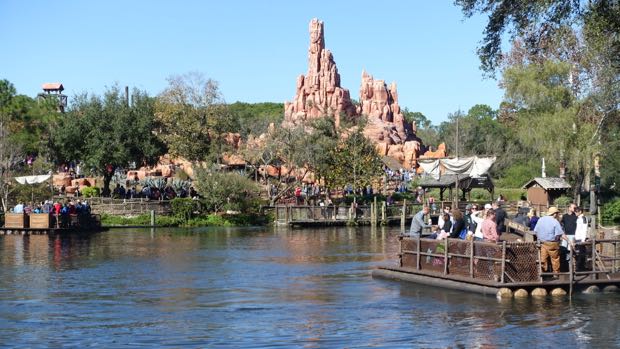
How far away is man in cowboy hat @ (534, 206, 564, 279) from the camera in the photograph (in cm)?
2120

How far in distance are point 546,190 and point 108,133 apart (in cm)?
3027

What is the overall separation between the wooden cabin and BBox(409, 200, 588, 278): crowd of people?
24.4m

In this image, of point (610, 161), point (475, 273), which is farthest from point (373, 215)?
point (475, 273)

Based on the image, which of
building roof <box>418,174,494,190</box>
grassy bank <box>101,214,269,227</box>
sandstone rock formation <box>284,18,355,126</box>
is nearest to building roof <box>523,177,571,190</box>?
building roof <box>418,174,494,190</box>

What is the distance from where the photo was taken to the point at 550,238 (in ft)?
69.6

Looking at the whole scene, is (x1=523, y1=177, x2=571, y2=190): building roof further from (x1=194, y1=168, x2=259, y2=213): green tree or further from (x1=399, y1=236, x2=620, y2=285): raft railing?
(x1=399, y1=236, x2=620, y2=285): raft railing

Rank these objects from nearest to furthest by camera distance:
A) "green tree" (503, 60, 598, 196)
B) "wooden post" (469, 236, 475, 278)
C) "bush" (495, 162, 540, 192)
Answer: "wooden post" (469, 236, 475, 278), "green tree" (503, 60, 598, 196), "bush" (495, 162, 540, 192)

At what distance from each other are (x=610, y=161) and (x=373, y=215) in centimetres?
1706

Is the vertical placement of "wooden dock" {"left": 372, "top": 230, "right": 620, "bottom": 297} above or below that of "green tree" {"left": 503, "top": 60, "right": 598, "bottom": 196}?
below

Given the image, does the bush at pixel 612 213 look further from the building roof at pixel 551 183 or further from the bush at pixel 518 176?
the bush at pixel 518 176

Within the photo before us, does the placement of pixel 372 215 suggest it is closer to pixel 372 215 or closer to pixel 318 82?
pixel 372 215

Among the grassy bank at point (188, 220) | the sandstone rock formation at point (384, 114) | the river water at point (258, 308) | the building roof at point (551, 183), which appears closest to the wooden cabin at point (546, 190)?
the building roof at point (551, 183)

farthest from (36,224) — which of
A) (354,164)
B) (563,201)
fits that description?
(563,201)

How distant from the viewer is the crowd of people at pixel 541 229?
70.0ft
